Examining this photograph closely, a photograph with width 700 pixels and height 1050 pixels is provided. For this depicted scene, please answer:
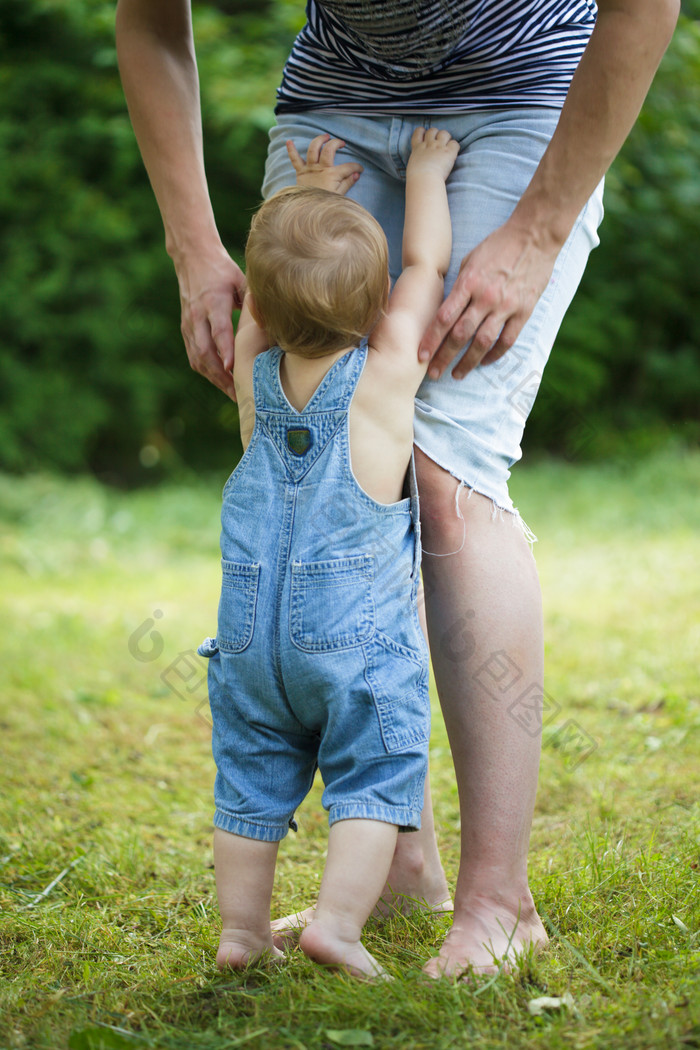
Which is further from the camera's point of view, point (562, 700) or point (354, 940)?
point (562, 700)

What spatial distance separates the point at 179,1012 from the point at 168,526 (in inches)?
195

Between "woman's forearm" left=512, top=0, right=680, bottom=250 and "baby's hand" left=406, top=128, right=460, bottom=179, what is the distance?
17 cm

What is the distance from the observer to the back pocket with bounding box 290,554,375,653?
1.48 meters

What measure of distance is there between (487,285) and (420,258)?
12 centimetres

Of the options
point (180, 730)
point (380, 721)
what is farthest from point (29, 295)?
point (380, 721)

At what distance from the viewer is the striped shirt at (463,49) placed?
5.41ft

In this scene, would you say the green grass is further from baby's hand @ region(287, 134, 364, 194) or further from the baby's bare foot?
baby's hand @ region(287, 134, 364, 194)

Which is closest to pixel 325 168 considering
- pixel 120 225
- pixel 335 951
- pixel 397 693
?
pixel 397 693

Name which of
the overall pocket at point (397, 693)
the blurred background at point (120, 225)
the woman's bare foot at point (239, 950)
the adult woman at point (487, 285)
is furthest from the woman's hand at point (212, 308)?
the blurred background at point (120, 225)

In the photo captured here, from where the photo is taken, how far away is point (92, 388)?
784cm

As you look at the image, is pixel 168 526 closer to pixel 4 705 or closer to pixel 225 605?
pixel 4 705

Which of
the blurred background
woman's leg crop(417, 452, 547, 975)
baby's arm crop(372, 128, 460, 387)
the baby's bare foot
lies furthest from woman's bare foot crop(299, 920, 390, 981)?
the blurred background

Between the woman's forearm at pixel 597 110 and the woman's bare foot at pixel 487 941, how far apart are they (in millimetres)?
1005

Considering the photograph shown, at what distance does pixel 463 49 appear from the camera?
65.8 inches
